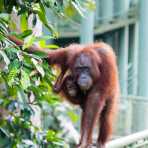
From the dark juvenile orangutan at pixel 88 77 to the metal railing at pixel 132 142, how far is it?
15cm

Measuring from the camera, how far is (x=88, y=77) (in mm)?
3998

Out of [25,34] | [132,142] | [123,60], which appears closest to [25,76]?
[25,34]

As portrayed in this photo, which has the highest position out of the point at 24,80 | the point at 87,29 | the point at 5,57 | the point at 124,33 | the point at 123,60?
the point at 5,57

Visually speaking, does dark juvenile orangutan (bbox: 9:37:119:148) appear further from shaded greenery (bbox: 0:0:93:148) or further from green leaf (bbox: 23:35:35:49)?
green leaf (bbox: 23:35:35:49)

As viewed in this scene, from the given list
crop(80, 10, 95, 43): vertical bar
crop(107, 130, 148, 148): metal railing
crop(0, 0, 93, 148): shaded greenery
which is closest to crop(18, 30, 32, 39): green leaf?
crop(0, 0, 93, 148): shaded greenery

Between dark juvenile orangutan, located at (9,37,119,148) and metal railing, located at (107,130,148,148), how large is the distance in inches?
5.8

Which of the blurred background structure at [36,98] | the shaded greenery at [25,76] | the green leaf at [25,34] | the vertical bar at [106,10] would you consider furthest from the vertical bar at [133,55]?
the green leaf at [25,34]

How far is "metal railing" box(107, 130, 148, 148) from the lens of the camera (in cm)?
392

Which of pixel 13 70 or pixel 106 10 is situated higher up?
pixel 13 70

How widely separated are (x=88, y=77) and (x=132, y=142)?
0.61 m

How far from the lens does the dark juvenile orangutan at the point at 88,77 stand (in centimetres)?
397

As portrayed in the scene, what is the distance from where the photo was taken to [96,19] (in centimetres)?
1439

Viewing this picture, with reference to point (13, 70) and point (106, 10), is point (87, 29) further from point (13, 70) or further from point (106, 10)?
point (13, 70)

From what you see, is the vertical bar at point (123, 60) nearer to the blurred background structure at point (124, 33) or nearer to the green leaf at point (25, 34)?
the blurred background structure at point (124, 33)
